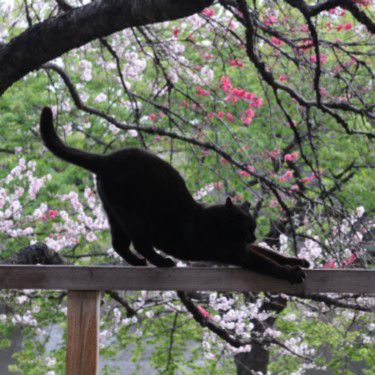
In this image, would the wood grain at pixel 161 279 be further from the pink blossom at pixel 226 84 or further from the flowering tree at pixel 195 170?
the pink blossom at pixel 226 84

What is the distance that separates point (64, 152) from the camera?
2.40m

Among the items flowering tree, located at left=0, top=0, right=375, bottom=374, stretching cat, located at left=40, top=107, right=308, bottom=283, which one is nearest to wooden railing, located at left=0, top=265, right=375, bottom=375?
stretching cat, located at left=40, top=107, right=308, bottom=283

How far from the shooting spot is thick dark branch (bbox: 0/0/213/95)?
237cm

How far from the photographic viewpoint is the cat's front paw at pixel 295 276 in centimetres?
192

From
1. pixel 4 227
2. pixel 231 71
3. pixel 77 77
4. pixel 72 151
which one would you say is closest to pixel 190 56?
pixel 231 71

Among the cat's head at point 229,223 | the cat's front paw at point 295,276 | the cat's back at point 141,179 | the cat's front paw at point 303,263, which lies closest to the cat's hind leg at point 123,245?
the cat's back at point 141,179

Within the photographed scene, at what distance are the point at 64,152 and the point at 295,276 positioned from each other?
106 centimetres

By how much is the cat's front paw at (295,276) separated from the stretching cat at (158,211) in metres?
0.34

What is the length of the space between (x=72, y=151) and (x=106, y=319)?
176 inches

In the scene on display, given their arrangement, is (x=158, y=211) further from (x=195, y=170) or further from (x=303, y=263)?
(x=195, y=170)

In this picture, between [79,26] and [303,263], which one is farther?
[79,26]

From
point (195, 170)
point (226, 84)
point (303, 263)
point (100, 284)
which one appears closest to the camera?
point (100, 284)

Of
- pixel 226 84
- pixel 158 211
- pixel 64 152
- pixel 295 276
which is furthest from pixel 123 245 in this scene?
pixel 226 84

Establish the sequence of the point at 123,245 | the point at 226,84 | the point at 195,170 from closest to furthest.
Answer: the point at 123,245, the point at 226,84, the point at 195,170
